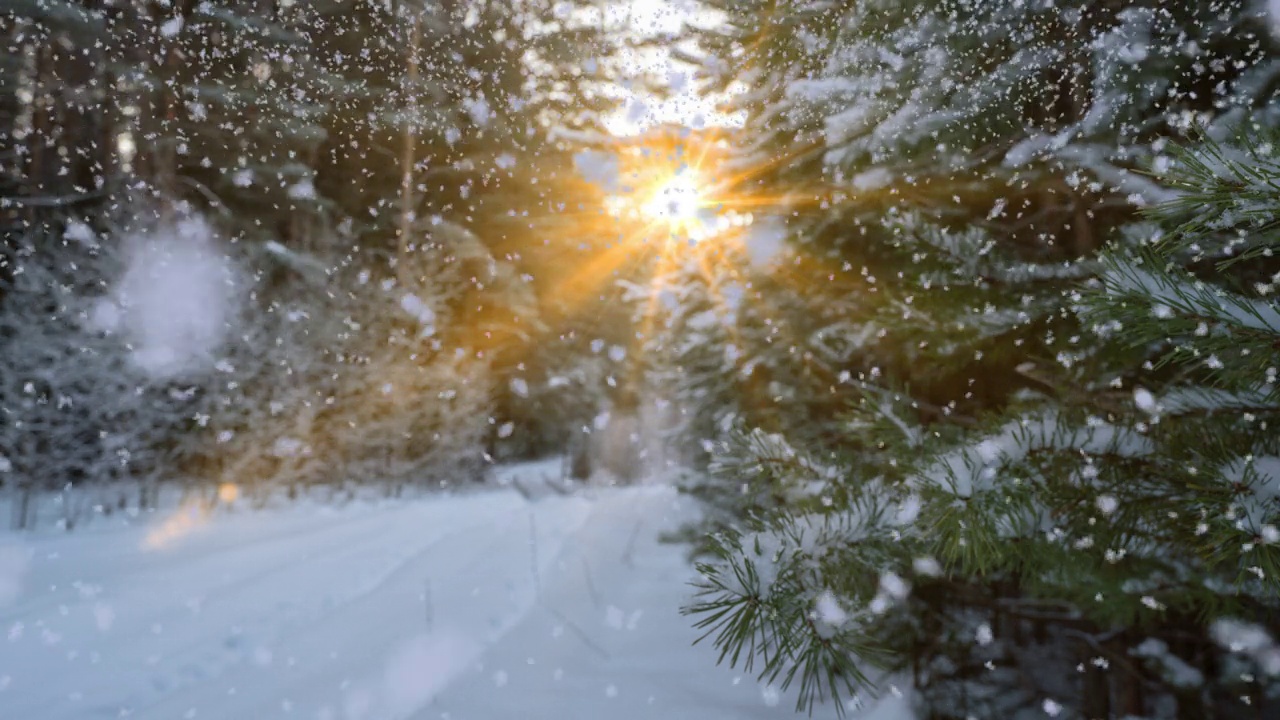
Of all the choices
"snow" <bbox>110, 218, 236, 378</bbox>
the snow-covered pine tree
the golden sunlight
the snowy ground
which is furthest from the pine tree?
"snow" <bbox>110, 218, 236, 378</bbox>

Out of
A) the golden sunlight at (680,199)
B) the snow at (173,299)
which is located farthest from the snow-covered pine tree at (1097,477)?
the snow at (173,299)

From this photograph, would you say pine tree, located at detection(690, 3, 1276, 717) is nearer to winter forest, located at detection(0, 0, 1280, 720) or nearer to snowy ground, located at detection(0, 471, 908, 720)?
winter forest, located at detection(0, 0, 1280, 720)

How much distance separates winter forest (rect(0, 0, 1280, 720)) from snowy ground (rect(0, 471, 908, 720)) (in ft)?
0.17

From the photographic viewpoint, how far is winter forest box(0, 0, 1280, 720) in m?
1.19

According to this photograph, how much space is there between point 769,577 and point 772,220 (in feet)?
9.10

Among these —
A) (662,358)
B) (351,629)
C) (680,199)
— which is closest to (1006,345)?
(680,199)

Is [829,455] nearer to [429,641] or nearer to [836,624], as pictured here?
[836,624]

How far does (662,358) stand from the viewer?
26.0 feet

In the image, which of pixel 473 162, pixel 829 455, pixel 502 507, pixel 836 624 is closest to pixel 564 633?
pixel 829 455

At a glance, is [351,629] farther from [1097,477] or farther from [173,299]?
[173,299]

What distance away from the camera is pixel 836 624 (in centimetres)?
114

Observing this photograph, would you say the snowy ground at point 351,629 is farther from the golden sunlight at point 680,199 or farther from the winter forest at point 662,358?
the golden sunlight at point 680,199

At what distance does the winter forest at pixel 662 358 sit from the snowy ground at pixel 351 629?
52mm

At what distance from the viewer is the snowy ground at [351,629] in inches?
170
